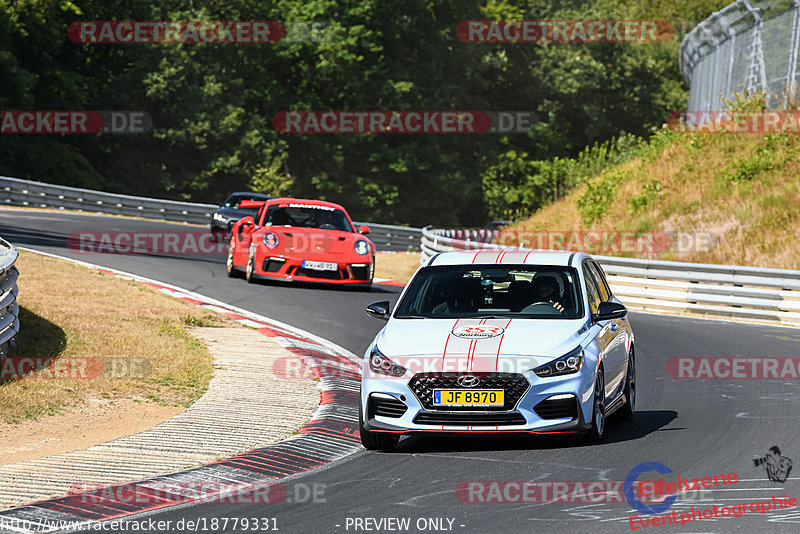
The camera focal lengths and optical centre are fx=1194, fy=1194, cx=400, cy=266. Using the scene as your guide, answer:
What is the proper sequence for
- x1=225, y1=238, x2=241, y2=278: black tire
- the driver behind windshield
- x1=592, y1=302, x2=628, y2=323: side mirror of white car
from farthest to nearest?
→ x1=225, y1=238, x2=241, y2=278: black tire, the driver behind windshield, x1=592, y1=302, x2=628, y2=323: side mirror of white car

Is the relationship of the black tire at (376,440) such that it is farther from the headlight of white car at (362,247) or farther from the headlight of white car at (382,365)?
the headlight of white car at (362,247)

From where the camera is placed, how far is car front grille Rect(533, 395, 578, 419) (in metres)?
8.41

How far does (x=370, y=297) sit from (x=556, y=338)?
11.8 meters

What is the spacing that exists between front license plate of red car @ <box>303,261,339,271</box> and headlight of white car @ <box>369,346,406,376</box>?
38.0ft

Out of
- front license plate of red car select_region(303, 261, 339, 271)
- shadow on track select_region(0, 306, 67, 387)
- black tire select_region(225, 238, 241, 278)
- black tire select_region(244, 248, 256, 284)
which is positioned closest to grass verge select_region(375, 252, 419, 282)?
black tire select_region(225, 238, 241, 278)

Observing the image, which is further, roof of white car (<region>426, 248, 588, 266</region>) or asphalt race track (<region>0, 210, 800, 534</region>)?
roof of white car (<region>426, 248, 588, 266</region>)

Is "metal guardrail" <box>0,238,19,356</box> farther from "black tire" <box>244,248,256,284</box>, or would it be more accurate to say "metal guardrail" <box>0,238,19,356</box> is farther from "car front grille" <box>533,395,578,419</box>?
"black tire" <box>244,248,256,284</box>

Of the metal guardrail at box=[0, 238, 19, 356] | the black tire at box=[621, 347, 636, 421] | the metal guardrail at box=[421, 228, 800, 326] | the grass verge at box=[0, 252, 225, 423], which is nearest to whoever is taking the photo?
the black tire at box=[621, 347, 636, 421]

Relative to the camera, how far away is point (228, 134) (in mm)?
54688

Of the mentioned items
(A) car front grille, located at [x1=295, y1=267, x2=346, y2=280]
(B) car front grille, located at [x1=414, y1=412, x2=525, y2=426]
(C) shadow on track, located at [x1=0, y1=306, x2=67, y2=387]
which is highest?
(A) car front grille, located at [x1=295, y1=267, x2=346, y2=280]

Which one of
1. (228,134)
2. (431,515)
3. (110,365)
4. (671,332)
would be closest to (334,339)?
(110,365)

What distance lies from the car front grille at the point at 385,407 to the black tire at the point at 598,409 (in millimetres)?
1395

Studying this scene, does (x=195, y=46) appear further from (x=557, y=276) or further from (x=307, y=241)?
(x=557, y=276)

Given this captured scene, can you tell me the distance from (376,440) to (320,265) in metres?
11.8
